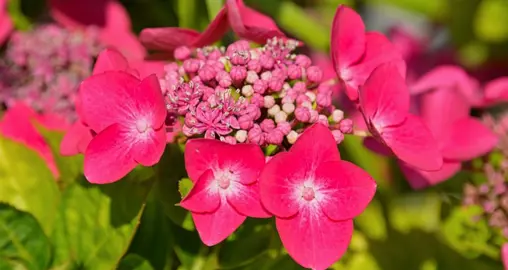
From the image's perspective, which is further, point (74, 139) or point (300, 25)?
point (300, 25)

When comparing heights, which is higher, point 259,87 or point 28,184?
point 259,87

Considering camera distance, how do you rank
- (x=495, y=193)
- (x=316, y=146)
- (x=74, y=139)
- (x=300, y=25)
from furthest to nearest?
(x=300, y=25), (x=495, y=193), (x=74, y=139), (x=316, y=146)

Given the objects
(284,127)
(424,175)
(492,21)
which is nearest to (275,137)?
(284,127)

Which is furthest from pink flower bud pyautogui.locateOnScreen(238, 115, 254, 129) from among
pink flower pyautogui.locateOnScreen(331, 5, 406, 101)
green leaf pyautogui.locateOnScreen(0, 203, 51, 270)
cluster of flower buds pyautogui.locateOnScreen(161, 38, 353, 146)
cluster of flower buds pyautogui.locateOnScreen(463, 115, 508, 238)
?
cluster of flower buds pyautogui.locateOnScreen(463, 115, 508, 238)

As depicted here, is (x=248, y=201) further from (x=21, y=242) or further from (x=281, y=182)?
(x=21, y=242)

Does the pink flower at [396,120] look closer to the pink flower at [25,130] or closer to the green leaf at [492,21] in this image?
the pink flower at [25,130]

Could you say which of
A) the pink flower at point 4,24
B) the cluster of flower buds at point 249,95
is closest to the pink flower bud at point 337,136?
the cluster of flower buds at point 249,95
